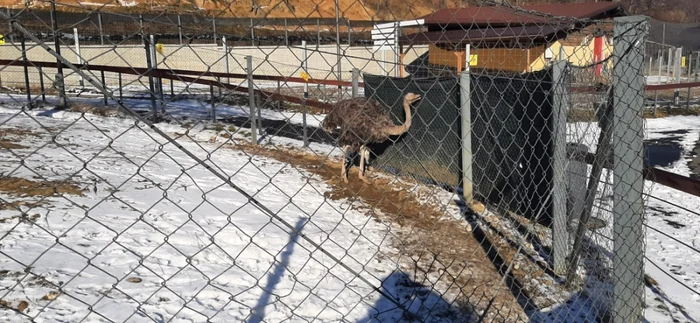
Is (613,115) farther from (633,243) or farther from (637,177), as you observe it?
(633,243)

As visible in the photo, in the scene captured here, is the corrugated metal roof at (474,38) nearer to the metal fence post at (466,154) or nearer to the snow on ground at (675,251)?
the metal fence post at (466,154)

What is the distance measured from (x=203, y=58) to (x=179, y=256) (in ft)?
41.4

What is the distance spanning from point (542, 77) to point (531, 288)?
1.71m

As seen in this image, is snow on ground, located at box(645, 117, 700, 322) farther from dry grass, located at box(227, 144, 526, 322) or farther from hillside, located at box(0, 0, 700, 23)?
hillside, located at box(0, 0, 700, 23)

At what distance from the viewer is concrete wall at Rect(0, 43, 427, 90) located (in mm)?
2247

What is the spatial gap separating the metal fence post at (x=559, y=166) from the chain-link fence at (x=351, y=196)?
0.06ft

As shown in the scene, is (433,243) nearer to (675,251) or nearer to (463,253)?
(463,253)

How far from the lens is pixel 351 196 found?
263 inches

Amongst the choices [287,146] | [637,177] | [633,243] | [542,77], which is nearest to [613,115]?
[637,177]

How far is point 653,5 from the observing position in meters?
52.3

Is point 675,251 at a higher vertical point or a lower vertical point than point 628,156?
lower

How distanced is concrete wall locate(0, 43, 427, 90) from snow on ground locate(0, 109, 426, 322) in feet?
1.51

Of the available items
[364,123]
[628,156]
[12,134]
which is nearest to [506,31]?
[628,156]

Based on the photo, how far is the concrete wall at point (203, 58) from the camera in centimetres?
225
